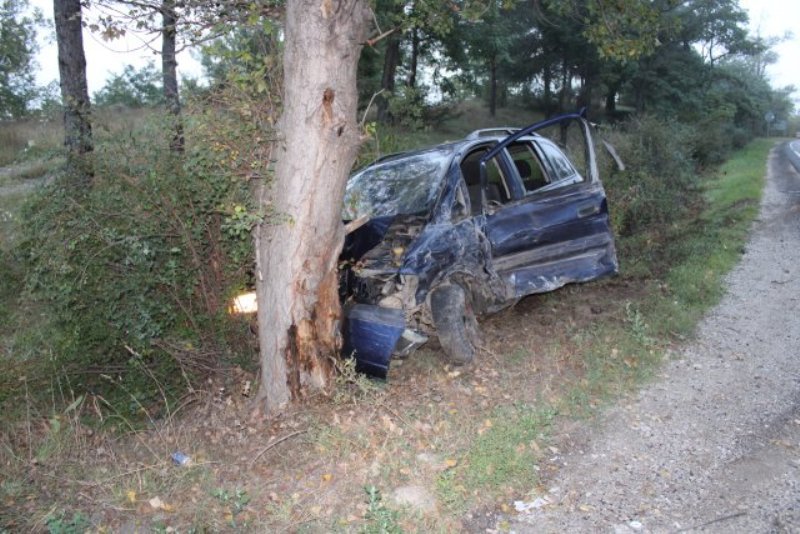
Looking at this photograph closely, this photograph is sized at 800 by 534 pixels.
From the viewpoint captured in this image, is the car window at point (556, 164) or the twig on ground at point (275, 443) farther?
the car window at point (556, 164)

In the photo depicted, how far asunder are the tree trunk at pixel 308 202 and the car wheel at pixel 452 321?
1.04 metres

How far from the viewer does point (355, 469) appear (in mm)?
4223

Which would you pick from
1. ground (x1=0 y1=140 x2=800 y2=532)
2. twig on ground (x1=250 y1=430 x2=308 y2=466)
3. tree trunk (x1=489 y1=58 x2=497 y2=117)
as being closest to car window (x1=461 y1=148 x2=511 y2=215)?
ground (x1=0 y1=140 x2=800 y2=532)

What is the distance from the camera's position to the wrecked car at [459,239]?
5367 millimetres

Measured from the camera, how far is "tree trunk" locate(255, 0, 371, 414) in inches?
175

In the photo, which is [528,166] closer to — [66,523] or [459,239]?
[459,239]

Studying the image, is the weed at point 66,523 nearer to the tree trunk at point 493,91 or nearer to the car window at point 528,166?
the car window at point 528,166

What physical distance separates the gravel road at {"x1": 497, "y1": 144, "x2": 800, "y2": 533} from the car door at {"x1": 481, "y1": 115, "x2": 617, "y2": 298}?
1.40 m

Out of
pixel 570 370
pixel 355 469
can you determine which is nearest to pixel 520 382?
pixel 570 370

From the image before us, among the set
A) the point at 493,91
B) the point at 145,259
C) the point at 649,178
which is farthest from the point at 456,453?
the point at 493,91

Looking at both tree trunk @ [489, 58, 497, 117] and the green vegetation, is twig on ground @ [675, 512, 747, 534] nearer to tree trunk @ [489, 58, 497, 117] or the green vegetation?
the green vegetation

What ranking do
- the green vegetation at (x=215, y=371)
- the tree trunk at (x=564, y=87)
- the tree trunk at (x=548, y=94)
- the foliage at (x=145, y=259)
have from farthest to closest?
the tree trunk at (x=548, y=94) → the tree trunk at (x=564, y=87) → the foliage at (x=145, y=259) → the green vegetation at (x=215, y=371)

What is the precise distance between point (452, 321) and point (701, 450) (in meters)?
2.22

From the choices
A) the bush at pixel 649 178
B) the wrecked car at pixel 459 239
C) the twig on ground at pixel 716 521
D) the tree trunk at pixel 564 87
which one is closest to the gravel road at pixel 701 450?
the twig on ground at pixel 716 521
